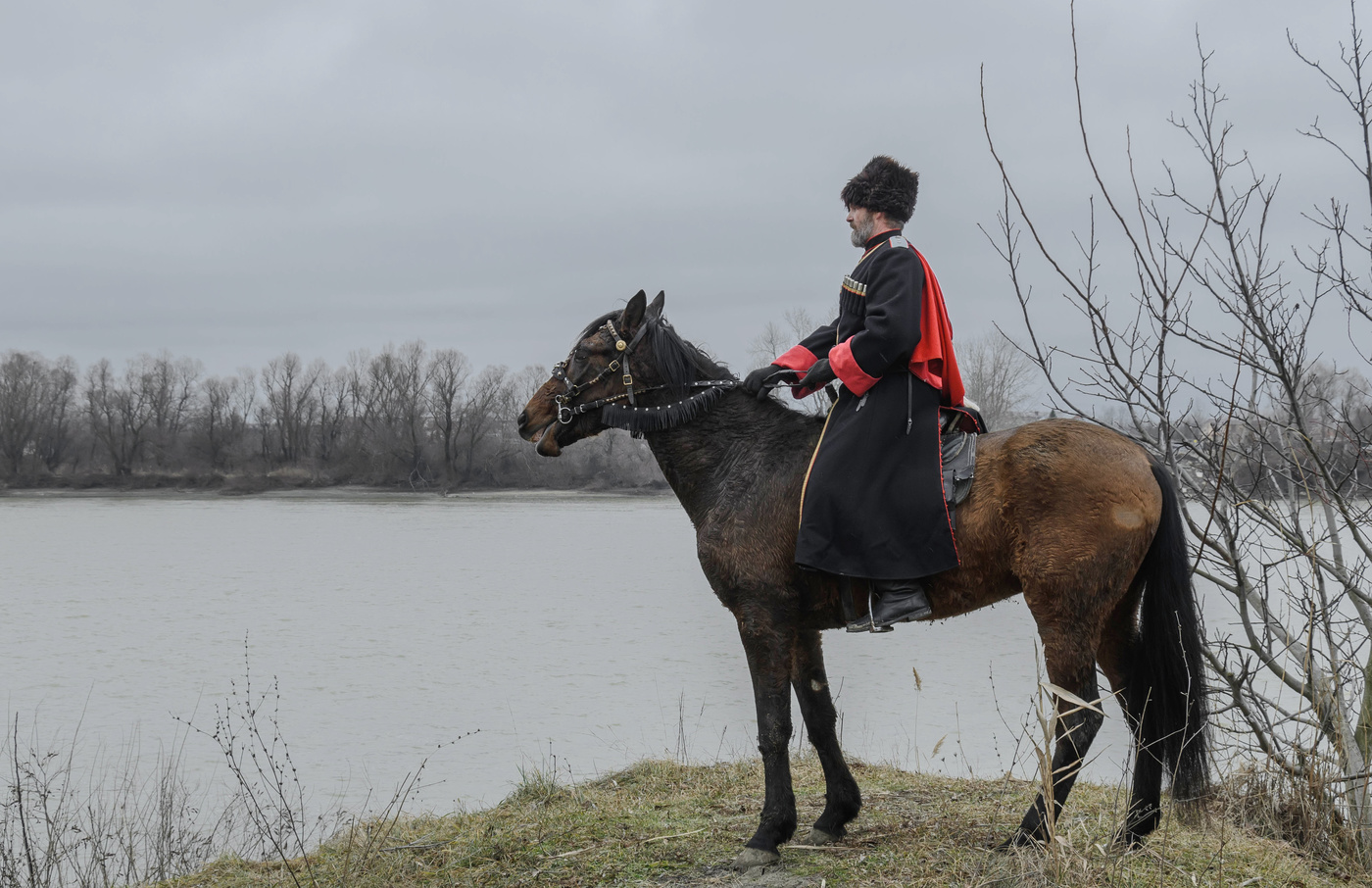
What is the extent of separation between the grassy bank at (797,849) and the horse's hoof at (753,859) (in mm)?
52

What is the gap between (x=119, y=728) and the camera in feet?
33.9

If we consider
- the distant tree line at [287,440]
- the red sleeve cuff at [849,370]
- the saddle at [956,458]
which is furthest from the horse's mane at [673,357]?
the distant tree line at [287,440]

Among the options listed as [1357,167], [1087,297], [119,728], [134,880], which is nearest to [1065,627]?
[1087,297]

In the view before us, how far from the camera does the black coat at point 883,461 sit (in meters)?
3.88

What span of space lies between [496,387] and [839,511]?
1966 inches

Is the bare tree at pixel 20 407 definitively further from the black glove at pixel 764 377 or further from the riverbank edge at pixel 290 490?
the black glove at pixel 764 377

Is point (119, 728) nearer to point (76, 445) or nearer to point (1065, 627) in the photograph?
point (1065, 627)

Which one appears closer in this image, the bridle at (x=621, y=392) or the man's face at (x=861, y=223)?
the man's face at (x=861, y=223)

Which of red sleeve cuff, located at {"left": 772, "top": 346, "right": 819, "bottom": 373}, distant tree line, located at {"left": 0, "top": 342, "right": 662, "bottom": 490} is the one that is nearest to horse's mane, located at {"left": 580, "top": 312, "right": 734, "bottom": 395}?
red sleeve cuff, located at {"left": 772, "top": 346, "right": 819, "bottom": 373}

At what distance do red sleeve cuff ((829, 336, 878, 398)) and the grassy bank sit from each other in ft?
5.89

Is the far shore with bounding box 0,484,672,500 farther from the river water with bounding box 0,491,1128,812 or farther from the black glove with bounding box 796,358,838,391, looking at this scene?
the black glove with bounding box 796,358,838,391

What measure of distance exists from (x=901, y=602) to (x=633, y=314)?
1695 mm

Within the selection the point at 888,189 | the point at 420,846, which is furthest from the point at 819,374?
the point at 420,846

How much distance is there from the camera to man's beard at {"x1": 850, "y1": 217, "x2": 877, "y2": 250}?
4215 mm
